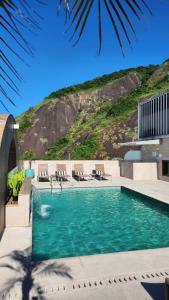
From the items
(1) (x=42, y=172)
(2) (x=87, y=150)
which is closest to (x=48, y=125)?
(2) (x=87, y=150)

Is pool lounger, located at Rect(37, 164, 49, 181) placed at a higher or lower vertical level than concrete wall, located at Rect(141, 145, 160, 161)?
lower

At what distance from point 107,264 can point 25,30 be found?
5.38 m

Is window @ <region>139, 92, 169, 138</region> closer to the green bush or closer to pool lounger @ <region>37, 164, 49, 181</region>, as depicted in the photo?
pool lounger @ <region>37, 164, 49, 181</region>

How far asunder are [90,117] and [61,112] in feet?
19.6

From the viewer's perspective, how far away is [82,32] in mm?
1114

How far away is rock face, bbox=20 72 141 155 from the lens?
5112cm

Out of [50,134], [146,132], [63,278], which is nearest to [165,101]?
[146,132]

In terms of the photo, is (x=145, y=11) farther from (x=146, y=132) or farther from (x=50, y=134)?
(x=50, y=134)

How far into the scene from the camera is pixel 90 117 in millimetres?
54031

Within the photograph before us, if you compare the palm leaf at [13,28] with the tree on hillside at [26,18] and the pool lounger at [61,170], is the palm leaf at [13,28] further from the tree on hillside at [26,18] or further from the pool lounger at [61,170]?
the pool lounger at [61,170]

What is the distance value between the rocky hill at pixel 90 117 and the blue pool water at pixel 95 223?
22.1m

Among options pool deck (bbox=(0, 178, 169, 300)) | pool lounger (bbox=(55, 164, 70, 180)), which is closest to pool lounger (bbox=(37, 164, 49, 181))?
pool lounger (bbox=(55, 164, 70, 180))

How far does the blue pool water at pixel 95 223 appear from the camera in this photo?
769 centimetres

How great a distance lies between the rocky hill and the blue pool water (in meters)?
22.1
